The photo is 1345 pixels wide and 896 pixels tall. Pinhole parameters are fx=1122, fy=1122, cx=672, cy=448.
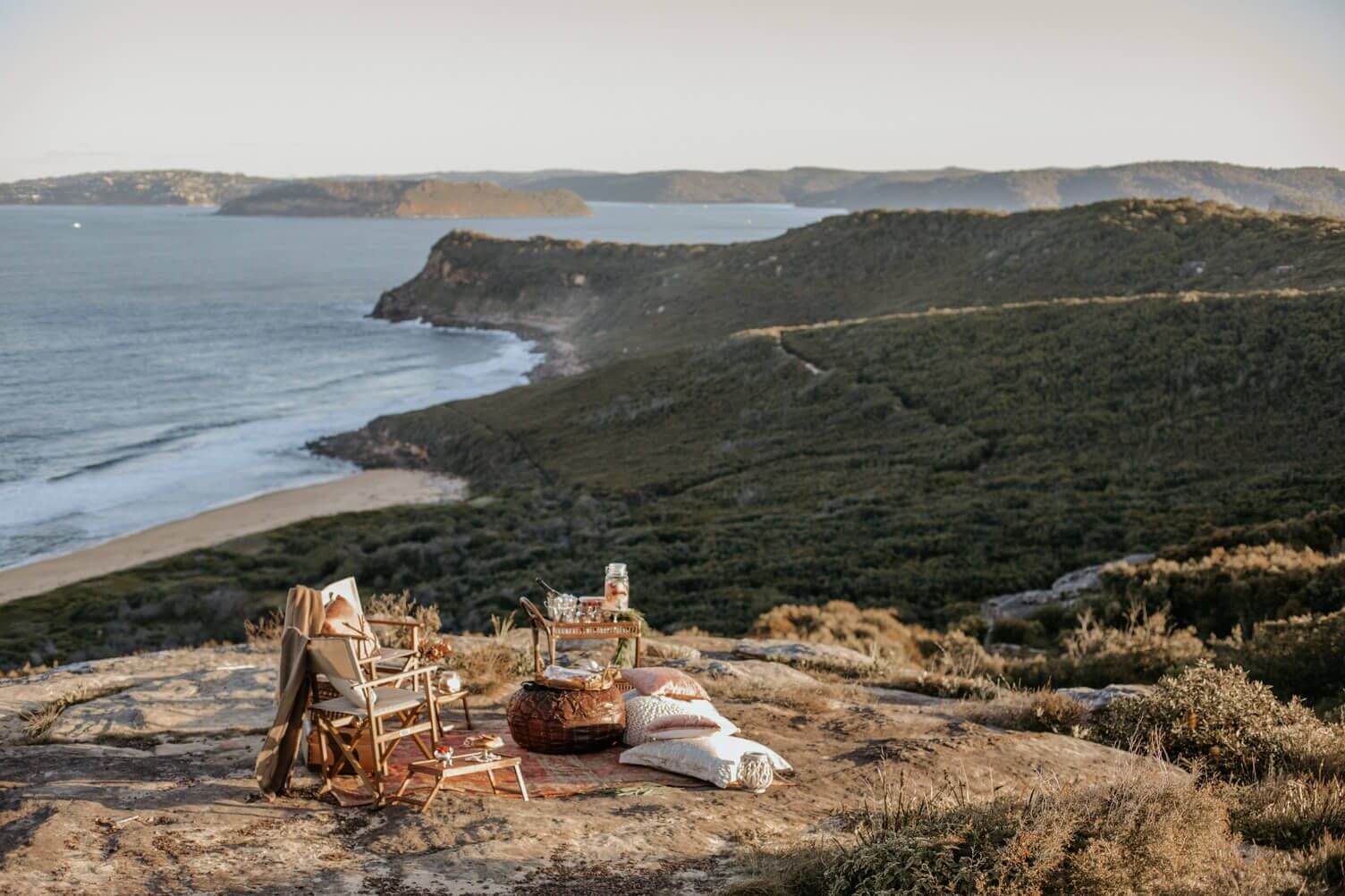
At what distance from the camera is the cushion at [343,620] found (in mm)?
9203

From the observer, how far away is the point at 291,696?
8.55 metres

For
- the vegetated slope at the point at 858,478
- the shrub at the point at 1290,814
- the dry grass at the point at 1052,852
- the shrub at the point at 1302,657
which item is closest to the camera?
the dry grass at the point at 1052,852

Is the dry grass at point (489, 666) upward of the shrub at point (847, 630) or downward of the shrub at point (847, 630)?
upward

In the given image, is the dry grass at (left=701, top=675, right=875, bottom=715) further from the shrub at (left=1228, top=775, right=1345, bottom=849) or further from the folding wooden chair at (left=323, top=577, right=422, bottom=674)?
the shrub at (left=1228, top=775, right=1345, bottom=849)

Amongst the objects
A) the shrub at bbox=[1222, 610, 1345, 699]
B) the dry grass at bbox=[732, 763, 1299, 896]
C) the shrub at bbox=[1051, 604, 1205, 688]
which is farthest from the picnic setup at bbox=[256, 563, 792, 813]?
the shrub at bbox=[1222, 610, 1345, 699]

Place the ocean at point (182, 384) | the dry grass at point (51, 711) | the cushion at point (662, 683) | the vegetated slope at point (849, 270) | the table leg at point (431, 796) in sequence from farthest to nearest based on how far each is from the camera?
the vegetated slope at point (849, 270) < the ocean at point (182, 384) < the cushion at point (662, 683) < the dry grass at point (51, 711) < the table leg at point (431, 796)

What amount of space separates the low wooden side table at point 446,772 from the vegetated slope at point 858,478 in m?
12.2

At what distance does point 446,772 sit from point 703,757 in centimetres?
204

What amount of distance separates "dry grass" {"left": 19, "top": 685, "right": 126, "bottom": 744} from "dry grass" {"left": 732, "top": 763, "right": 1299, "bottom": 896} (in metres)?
6.99

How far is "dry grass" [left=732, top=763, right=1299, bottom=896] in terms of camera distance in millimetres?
5578

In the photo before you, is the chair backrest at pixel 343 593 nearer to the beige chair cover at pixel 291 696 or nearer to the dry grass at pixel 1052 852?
the beige chair cover at pixel 291 696

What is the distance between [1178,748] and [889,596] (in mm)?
12787

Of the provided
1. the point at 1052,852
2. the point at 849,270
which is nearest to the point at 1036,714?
the point at 1052,852

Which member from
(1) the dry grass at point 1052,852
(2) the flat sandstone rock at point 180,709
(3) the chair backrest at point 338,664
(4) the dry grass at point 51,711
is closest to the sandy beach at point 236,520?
(4) the dry grass at point 51,711
